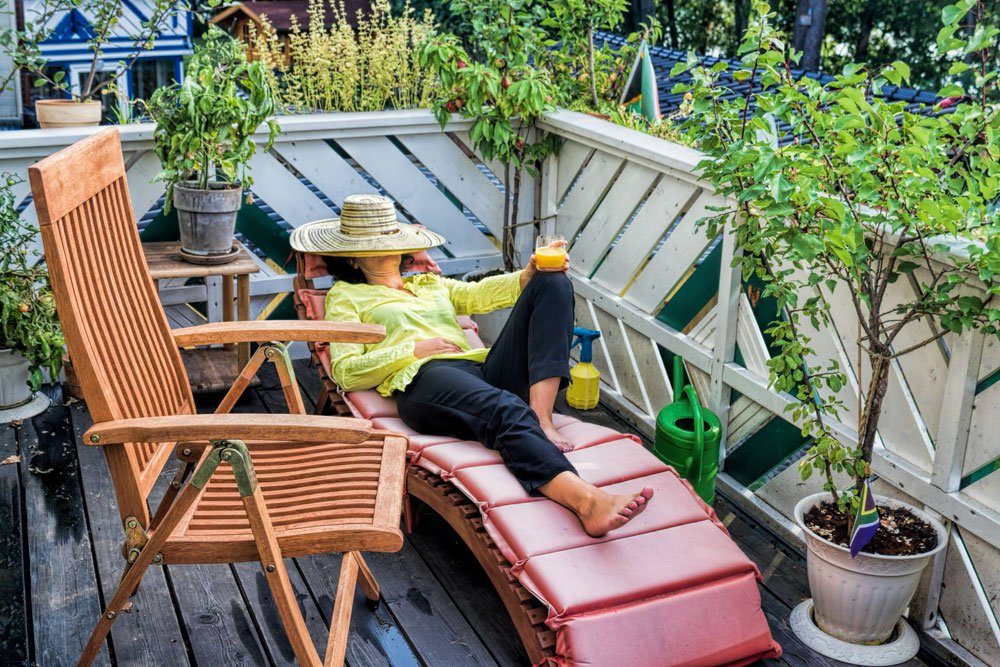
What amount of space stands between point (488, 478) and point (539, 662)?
0.56 meters

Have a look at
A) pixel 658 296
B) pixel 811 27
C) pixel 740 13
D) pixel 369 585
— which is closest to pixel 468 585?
pixel 369 585

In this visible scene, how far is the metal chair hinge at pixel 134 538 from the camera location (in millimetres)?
2348

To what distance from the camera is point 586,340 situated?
13.6 ft

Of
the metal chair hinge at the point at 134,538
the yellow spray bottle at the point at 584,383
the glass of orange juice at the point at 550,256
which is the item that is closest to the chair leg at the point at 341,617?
the metal chair hinge at the point at 134,538

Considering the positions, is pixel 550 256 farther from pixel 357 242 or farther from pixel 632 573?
pixel 632 573

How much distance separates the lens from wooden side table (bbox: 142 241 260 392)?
13.0 ft

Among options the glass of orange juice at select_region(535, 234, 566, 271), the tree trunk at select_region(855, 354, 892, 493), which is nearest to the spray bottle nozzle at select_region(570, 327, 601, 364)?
the glass of orange juice at select_region(535, 234, 566, 271)

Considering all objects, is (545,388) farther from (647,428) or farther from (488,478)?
(647,428)

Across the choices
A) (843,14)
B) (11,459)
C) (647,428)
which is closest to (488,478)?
(647,428)

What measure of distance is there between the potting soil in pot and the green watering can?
19.0 inches

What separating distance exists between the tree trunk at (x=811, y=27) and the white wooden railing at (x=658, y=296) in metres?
13.7

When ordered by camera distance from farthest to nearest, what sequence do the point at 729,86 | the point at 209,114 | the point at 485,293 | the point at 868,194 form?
the point at 729,86
the point at 209,114
the point at 485,293
the point at 868,194

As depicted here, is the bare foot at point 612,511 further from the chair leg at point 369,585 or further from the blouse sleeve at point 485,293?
the blouse sleeve at point 485,293

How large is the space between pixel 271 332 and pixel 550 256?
2.85 ft
